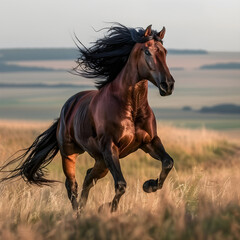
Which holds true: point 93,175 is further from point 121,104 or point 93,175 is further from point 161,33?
point 161,33

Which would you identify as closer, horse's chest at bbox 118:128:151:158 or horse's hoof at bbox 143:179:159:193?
horse's chest at bbox 118:128:151:158

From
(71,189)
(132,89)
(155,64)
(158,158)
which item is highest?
(155,64)

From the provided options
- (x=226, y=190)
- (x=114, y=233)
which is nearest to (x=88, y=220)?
(x=114, y=233)

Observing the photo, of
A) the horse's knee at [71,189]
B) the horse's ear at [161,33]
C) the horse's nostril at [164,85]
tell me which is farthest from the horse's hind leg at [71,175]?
the horse's nostril at [164,85]

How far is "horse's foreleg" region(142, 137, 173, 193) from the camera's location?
9.16m

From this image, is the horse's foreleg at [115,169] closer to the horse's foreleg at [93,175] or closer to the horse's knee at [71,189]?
the horse's foreleg at [93,175]

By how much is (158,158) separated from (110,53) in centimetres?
146

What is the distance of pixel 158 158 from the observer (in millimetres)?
9258

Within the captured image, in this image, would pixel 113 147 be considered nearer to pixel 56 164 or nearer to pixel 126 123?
pixel 126 123

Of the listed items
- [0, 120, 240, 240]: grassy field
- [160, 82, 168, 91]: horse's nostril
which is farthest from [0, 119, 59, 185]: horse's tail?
[160, 82, 168, 91]: horse's nostril

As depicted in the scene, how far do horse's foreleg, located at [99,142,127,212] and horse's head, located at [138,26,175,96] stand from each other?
34.2 inches

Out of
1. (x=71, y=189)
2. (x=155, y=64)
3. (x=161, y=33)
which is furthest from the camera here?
(x=71, y=189)

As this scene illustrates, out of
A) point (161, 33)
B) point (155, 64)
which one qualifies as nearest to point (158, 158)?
point (155, 64)

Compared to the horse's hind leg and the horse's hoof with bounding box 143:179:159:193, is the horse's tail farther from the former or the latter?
the horse's hoof with bounding box 143:179:159:193
